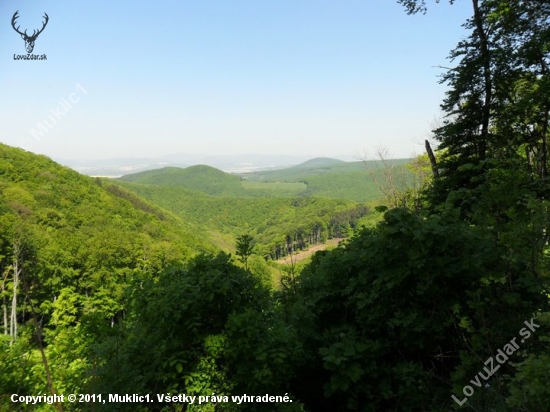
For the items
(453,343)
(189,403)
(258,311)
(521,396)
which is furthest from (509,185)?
(189,403)

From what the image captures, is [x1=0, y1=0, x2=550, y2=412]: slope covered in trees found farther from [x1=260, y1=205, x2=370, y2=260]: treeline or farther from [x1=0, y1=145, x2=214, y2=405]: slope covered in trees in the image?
[x1=260, y1=205, x2=370, y2=260]: treeline

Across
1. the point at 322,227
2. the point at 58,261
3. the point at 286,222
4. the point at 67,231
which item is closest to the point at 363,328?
the point at 58,261

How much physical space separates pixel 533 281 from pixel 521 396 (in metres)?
1.66

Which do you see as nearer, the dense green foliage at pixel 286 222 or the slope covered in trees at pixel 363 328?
the slope covered in trees at pixel 363 328

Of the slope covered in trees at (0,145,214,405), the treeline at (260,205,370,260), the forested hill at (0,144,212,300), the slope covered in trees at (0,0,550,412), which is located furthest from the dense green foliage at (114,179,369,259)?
the slope covered in trees at (0,0,550,412)

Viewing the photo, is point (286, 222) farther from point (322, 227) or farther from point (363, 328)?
point (363, 328)

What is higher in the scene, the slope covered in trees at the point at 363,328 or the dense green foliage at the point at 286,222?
the slope covered in trees at the point at 363,328

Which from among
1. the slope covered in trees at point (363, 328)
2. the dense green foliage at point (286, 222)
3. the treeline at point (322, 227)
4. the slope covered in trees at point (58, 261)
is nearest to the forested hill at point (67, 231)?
the slope covered in trees at point (58, 261)

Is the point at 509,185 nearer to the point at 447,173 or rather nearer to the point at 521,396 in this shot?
the point at 521,396

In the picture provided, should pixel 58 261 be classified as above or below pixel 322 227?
above

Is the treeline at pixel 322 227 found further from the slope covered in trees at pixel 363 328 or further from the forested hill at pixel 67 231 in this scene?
the slope covered in trees at pixel 363 328

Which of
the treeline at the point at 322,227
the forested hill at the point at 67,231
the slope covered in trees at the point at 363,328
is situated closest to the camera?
the slope covered in trees at the point at 363,328

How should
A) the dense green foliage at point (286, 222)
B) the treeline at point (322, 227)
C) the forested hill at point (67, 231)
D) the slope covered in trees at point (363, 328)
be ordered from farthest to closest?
the treeline at point (322, 227), the dense green foliage at point (286, 222), the forested hill at point (67, 231), the slope covered in trees at point (363, 328)

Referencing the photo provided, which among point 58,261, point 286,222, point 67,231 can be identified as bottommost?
point 286,222
